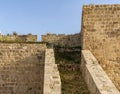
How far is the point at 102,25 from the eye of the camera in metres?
14.6

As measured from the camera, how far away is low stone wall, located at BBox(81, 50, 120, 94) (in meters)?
9.79

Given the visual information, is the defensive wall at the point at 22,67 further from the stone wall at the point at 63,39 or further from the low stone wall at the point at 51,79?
the stone wall at the point at 63,39

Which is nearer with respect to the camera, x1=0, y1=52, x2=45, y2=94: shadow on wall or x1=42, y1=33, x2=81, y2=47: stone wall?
x1=0, y1=52, x2=45, y2=94: shadow on wall

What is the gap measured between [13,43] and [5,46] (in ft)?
1.14

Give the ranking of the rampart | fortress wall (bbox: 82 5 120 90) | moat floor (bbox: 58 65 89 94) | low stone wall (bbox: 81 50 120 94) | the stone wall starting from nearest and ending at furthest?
low stone wall (bbox: 81 50 120 94)
moat floor (bbox: 58 65 89 94)
fortress wall (bbox: 82 5 120 90)
the stone wall
the rampart

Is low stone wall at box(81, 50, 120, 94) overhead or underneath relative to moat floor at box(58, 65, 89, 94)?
overhead

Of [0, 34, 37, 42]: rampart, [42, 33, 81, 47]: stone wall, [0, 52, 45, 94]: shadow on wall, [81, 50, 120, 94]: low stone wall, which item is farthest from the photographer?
[0, 34, 37, 42]: rampart

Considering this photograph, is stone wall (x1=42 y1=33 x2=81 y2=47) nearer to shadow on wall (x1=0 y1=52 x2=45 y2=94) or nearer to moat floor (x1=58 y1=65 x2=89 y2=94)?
shadow on wall (x1=0 y1=52 x2=45 y2=94)

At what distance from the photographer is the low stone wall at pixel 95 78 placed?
979 centimetres

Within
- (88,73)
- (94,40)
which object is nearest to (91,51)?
(94,40)

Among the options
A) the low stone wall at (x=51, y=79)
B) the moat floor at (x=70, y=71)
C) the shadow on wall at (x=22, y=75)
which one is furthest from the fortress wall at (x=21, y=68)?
the low stone wall at (x=51, y=79)

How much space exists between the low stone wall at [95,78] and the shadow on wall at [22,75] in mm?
1945

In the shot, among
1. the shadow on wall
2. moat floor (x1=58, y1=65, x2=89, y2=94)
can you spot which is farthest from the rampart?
moat floor (x1=58, y1=65, x2=89, y2=94)

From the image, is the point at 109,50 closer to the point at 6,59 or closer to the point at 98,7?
the point at 98,7
